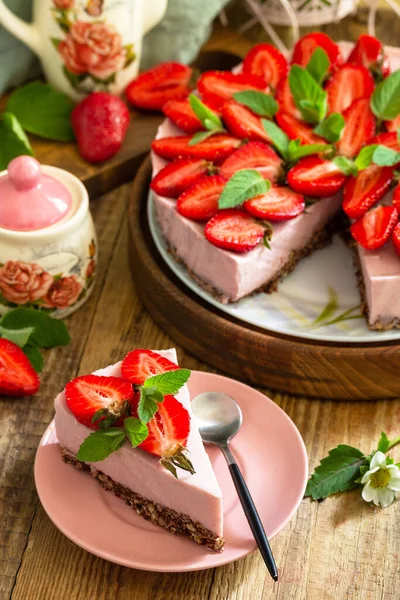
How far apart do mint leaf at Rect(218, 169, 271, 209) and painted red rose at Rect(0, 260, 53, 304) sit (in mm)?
442

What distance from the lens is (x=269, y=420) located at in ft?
5.79

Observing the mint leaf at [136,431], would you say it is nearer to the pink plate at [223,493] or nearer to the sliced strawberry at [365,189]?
the pink plate at [223,493]

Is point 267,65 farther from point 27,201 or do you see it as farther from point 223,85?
point 27,201

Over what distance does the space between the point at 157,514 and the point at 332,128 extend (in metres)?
1.03

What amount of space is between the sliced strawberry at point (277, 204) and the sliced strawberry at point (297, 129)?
0.58ft

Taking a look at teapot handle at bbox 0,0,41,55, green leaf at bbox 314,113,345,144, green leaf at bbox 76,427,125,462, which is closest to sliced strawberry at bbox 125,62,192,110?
teapot handle at bbox 0,0,41,55

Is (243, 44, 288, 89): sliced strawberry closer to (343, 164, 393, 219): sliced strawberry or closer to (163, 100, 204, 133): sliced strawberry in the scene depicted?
(163, 100, 204, 133): sliced strawberry

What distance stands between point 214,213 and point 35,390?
556 mm

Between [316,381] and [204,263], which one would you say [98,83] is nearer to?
[204,263]

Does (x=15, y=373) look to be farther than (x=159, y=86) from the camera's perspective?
No

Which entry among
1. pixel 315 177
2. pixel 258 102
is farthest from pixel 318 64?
pixel 315 177

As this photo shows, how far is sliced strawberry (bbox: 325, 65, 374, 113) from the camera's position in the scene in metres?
2.24

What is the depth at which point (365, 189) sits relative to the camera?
2055 mm

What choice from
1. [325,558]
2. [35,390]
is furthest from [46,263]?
[325,558]
